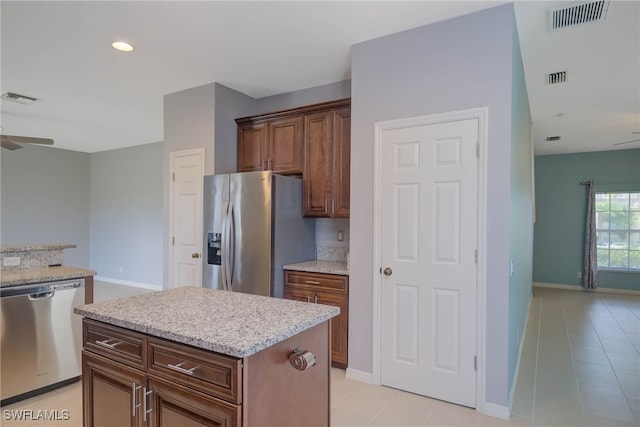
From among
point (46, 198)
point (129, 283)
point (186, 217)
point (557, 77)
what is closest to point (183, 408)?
point (186, 217)

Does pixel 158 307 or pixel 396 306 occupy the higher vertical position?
pixel 158 307

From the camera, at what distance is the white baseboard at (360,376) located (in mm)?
2883

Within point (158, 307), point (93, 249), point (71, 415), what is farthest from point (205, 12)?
point (93, 249)

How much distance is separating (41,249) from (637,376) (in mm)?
5346

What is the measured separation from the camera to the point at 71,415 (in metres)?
2.41

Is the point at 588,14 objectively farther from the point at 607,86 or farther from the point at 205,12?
the point at 205,12

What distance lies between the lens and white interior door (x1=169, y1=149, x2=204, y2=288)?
12.9ft

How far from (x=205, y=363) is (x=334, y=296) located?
1.98m

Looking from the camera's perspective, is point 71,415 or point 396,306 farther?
point 396,306

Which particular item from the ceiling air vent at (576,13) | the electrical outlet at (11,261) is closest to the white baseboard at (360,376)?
the electrical outlet at (11,261)

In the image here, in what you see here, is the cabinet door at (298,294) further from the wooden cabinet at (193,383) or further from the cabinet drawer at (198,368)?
the cabinet drawer at (198,368)

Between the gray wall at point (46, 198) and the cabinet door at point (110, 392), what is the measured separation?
6.65 metres

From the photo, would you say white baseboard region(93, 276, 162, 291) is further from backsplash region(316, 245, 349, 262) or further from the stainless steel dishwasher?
backsplash region(316, 245, 349, 262)

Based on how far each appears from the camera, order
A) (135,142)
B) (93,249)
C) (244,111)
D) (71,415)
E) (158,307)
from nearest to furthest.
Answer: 1. (158,307)
2. (71,415)
3. (244,111)
4. (135,142)
5. (93,249)
